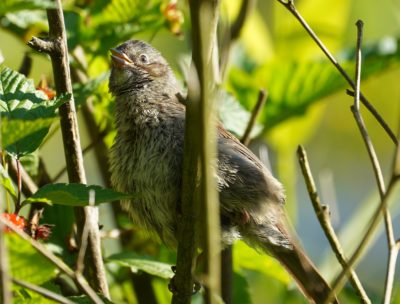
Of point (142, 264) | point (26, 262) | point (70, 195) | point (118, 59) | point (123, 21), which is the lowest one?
point (142, 264)

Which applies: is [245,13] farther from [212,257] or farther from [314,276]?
[212,257]

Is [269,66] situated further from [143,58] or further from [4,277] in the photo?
[4,277]

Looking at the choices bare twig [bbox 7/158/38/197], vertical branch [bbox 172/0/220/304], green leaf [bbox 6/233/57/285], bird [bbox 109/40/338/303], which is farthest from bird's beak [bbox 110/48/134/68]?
green leaf [bbox 6/233/57/285]

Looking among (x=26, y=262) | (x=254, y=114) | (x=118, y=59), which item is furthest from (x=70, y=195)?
(x=118, y=59)

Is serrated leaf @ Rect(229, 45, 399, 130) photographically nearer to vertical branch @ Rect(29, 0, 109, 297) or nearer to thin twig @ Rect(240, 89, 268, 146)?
thin twig @ Rect(240, 89, 268, 146)

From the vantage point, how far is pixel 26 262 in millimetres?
2451

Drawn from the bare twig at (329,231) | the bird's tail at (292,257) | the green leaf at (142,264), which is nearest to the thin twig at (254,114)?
the bird's tail at (292,257)

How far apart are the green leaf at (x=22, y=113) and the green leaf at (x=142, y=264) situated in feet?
2.67

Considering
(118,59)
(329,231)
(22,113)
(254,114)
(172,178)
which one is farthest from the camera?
(118,59)

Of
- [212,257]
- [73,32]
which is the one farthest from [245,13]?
[212,257]

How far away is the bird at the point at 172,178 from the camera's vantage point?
152 inches

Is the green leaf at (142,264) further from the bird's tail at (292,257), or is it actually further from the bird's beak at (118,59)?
the bird's beak at (118,59)

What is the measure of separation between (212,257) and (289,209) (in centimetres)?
260

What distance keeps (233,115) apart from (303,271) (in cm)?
88
